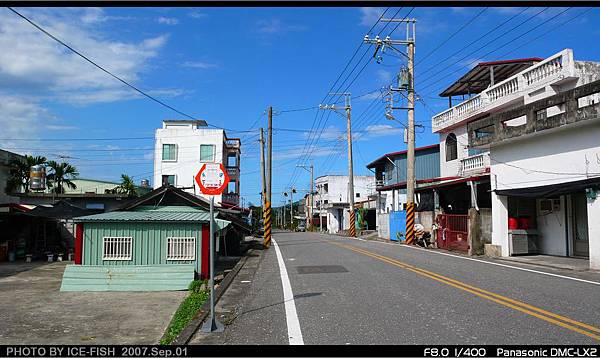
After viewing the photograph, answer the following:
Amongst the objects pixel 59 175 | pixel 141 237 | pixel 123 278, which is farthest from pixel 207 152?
pixel 123 278

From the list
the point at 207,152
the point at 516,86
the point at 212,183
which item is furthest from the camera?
the point at 207,152

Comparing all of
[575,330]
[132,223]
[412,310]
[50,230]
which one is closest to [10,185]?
[50,230]

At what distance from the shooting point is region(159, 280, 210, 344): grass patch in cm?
801

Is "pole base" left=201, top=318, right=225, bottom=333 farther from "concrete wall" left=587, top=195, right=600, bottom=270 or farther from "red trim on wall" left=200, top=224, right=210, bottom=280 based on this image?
"concrete wall" left=587, top=195, right=600, bottom=270

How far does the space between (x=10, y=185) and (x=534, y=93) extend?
29694 mm

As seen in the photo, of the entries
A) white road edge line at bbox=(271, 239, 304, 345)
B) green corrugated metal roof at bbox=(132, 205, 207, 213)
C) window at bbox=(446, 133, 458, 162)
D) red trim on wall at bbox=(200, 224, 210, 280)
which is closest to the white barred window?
red trim on wall at bbox=(200, 224, 210, 280)

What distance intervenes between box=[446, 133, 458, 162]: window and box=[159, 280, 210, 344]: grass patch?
21.4 m

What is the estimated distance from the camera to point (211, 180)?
796cm

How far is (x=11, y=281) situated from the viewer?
16.4 m

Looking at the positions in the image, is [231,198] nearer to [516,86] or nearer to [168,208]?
[168,208]

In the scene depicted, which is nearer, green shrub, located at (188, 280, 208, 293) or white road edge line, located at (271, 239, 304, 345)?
white road edge line, located at (271, 239, 304, 345)

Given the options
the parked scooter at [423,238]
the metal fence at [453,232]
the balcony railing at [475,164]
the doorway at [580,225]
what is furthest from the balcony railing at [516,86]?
the parked scooter at [423,238]

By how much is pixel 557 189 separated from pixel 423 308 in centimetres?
950

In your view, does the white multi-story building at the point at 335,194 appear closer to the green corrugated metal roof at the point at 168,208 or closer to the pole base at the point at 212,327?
the green corrugated metal roof at the point at 168,208
